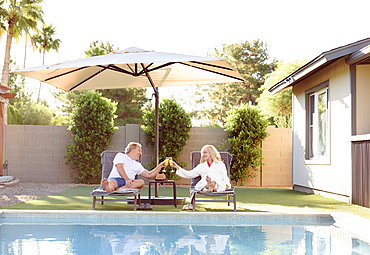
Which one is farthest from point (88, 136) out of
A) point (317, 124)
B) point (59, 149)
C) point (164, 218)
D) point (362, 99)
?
point (362, 99)

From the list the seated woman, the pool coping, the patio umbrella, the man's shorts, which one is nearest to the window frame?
the patio umbrella

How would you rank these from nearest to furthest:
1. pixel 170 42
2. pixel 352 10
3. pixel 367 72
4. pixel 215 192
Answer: pixel 215 192, pixel 367 72, pixel 352 10, pixel 170 42

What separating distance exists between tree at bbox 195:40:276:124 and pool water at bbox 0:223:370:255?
78.1ft

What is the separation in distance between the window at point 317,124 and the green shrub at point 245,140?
1.82m

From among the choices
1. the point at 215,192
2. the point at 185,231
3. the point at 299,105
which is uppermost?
the point at 299,105

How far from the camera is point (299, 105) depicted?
33.3ft

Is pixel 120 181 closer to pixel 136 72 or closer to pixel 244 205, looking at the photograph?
pixel 136 72

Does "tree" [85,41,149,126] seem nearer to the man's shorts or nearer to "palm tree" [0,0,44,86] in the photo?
"palm tree" [0,0,44,86]

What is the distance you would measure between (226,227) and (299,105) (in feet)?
19.1

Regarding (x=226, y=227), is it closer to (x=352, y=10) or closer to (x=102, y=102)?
(x=102, y=102)

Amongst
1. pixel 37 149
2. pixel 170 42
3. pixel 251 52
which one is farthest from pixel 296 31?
pixel 37 149

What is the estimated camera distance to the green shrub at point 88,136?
11047mm

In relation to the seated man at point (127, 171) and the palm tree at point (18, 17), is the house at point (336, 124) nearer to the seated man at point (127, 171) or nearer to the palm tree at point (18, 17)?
the seated man at point (127, 171)

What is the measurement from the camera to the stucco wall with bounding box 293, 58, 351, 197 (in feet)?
23.8
